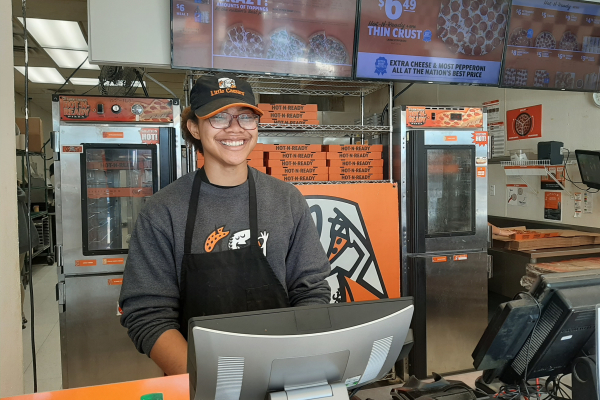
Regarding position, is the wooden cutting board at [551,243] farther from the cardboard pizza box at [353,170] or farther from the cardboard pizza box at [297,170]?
the cardboard pizza box at [297,170]

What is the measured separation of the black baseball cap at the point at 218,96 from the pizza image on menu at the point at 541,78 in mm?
2648

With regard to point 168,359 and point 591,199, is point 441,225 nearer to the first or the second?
point 591,199

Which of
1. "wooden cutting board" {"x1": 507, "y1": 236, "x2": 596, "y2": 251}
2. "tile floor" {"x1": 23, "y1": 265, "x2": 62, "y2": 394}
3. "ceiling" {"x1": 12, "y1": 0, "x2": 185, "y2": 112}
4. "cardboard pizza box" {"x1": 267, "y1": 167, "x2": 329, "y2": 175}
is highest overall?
"ceiling" {"x1": 12, "y1": 0, "x2": 185, "y2": 112}

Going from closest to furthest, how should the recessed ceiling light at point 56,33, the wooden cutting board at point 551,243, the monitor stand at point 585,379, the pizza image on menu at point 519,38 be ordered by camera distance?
the monitor stand at point 585,379, the pizza image on menu at point 519,38, the wooden cutting board at point 551,243, the recessed ceiling light at point 56,33

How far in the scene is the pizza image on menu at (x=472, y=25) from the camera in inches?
119

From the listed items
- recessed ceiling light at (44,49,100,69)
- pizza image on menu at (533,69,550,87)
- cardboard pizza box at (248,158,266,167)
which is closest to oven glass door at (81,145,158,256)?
cardboard pizza box at (248,158,266,167)

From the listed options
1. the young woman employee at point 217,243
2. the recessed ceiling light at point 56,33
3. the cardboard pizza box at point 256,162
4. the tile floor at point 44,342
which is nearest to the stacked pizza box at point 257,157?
the cardboard pizza box at point 256,162

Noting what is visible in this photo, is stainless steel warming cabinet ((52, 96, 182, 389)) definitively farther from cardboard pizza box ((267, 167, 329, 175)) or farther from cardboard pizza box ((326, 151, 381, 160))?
cardboard pizza box ((326, 151, 381, 160))

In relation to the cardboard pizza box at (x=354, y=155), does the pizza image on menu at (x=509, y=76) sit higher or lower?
higher

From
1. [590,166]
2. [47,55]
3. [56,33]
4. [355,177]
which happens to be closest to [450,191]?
[355,177]

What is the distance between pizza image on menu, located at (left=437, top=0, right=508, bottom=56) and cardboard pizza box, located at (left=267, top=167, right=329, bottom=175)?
124cm

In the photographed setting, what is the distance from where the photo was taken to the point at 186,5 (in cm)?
251

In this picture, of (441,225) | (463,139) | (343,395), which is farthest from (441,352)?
(343,395)

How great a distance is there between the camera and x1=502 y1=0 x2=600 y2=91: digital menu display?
10.3 ft
